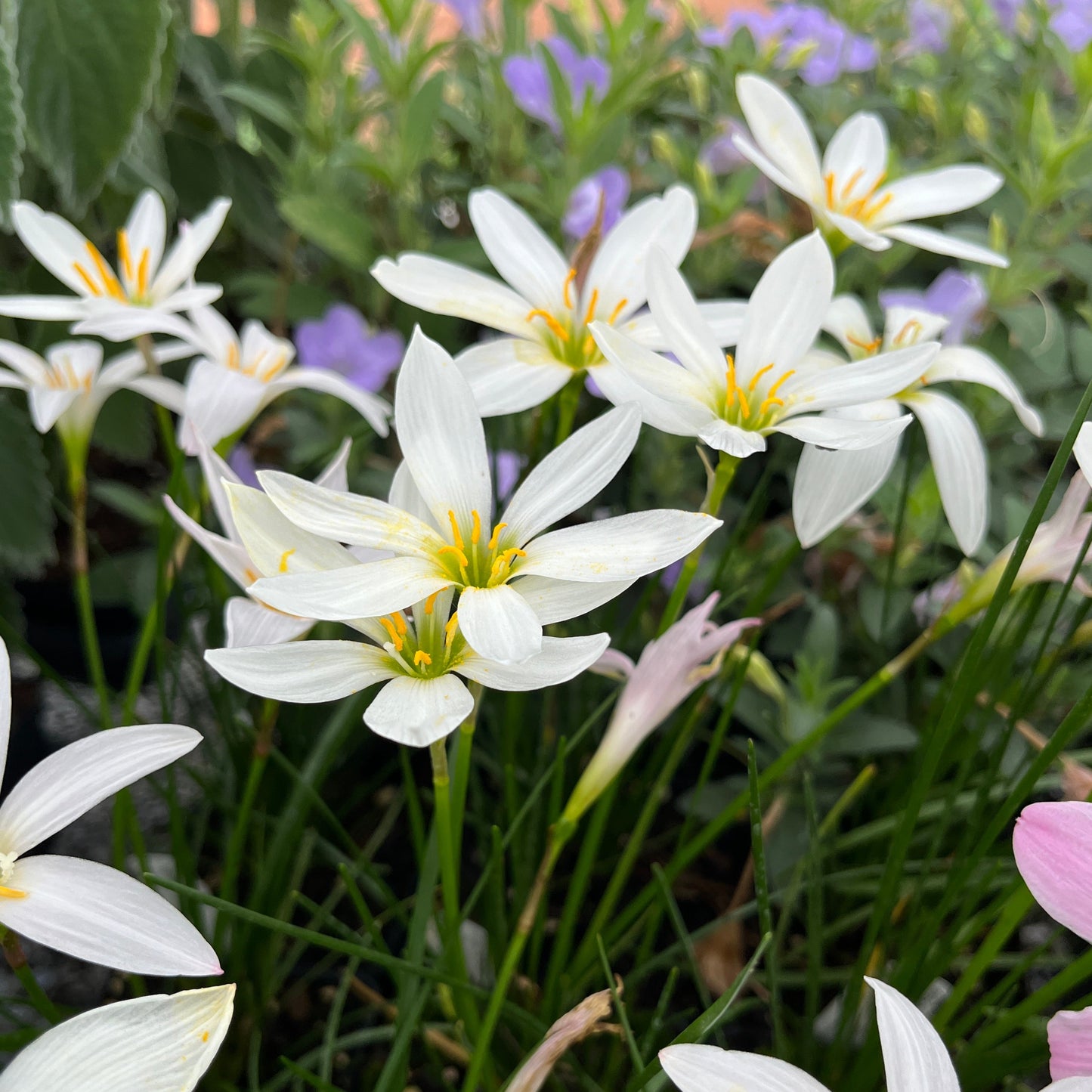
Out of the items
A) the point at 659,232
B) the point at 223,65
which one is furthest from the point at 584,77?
the point at 659,232

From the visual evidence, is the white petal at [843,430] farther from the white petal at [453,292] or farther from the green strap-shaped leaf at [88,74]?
the green strap-shaped leaf at [88,74]

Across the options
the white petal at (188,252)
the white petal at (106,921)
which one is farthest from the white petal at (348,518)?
the white petal at (188,252)

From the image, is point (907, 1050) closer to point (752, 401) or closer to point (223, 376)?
point (752, 401)

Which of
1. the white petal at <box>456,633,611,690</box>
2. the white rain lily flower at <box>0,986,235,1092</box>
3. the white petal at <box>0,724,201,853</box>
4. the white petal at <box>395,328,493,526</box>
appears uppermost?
the white petal at <box>395,328,493,526</box>

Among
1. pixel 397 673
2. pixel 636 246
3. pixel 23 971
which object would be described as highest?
pixel 636 246

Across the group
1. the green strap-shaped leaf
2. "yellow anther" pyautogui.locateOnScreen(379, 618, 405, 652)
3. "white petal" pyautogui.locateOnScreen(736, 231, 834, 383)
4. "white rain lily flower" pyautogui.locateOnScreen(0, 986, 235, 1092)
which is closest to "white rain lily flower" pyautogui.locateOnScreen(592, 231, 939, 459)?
"white petal" pyautogui.locateOnScreen(736, 231, 834, 383)

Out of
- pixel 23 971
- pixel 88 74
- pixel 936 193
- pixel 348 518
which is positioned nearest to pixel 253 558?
pixel 348 518

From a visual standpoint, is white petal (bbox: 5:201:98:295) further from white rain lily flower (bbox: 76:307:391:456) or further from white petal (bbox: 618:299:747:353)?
white petal (bbox: 618:299:747:353)
